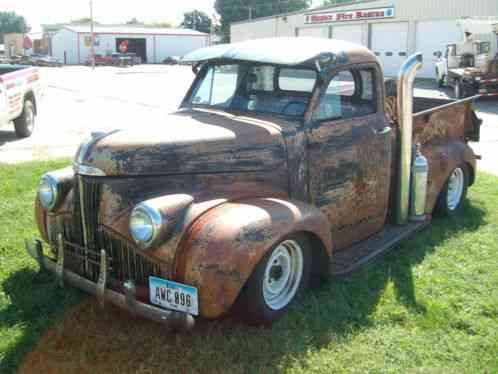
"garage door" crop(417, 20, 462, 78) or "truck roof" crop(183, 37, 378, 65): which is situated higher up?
"garage door" crop(417, 20, 462, 78)

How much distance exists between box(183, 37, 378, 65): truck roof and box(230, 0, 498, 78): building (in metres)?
26.2

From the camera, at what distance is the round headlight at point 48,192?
4.24 meters

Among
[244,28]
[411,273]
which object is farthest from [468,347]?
[244,28]

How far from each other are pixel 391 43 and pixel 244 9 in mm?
48605

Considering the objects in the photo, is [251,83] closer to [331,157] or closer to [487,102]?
[331,157]

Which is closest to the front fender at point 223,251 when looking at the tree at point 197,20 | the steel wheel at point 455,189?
the steel wheel at point 455,189

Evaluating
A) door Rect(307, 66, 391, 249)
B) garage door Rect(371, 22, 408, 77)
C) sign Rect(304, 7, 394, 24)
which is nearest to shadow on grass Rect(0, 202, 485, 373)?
door Rect(307, 66, 391, 249)

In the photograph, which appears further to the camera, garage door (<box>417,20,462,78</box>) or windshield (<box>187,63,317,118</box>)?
garage door (<box>417,20,462,78</box>)

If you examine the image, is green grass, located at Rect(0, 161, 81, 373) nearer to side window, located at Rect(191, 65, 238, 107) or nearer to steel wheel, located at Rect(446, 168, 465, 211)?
side window, located at Rect(191, 65, 238, 107)

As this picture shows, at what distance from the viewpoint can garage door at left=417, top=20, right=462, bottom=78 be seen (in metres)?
30.2

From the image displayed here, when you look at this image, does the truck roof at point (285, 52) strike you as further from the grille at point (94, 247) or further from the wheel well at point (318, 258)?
the grille at point (94, 247)

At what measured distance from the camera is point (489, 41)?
67.8 feet

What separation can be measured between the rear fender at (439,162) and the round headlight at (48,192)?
3.55 m

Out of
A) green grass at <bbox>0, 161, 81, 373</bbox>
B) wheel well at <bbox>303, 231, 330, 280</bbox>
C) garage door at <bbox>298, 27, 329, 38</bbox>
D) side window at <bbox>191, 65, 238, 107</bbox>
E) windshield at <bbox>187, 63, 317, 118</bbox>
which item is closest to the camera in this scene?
green grass at <bbox>0, 161, 81, 373</bbox>
